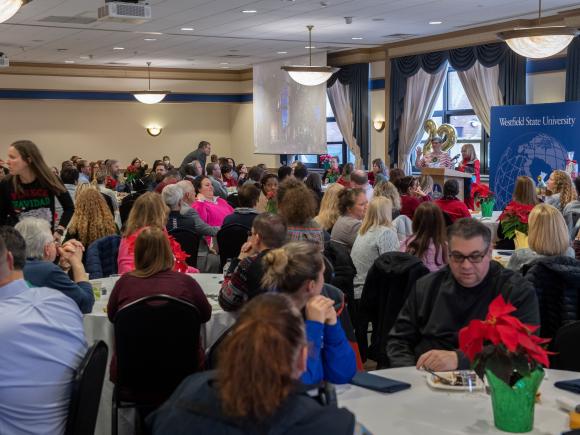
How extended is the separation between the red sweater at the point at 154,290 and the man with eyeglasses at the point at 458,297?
0.99 m

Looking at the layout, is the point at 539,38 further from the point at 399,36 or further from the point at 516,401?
the point at 516,401

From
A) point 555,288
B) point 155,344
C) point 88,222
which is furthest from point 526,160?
point 155,344

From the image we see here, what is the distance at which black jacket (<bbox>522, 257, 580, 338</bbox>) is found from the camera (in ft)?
14.2

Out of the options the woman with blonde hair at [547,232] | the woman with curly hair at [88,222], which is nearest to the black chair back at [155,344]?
the woman with blonde hair at [547,232]

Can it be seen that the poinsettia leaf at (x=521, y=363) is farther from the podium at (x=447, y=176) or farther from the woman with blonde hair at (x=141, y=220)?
the podium at (x=447, y=176)

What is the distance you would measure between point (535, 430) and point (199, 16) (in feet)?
30.1

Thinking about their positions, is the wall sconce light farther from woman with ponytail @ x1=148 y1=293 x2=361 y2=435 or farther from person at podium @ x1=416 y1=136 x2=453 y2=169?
woman with ponytail @ x1=148 y1=293 x2=361 y2=435

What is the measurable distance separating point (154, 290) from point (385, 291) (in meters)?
1.56

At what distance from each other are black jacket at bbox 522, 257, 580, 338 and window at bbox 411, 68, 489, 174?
8.66 m

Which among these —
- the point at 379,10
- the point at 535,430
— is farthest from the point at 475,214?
the point at 535,430

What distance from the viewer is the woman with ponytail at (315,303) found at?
2.69m

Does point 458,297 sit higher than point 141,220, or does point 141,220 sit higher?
point 141,220

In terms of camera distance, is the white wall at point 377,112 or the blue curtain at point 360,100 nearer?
the white wall at point 377,112

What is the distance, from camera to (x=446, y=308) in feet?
10.5
